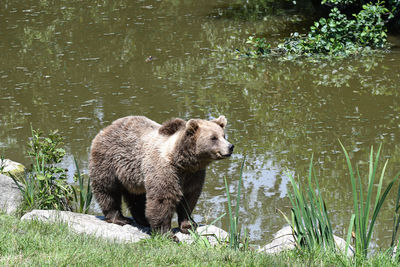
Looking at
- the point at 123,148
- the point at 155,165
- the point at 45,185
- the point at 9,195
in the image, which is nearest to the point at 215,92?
the point at 45,185

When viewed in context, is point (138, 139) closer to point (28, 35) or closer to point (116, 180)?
point (116, 180)

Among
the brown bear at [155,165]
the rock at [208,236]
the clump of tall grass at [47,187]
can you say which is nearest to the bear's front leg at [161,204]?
the brown bear at [155,165]

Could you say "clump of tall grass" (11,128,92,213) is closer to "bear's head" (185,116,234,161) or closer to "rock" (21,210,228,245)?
"rock" (21,210,228,245)

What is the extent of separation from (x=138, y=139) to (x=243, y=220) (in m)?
1.69

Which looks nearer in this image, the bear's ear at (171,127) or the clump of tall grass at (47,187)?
the bear's ear at (171,127)

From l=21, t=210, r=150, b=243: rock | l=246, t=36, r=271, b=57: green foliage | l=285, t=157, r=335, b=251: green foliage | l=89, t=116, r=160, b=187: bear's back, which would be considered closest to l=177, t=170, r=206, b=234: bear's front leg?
l=21, t=210, r=150, b=243: rock

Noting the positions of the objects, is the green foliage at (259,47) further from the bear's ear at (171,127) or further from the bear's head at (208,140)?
the bear's head at (208,140)

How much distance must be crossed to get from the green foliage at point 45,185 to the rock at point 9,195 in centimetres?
7

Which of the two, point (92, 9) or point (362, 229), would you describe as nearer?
point (362, 229)

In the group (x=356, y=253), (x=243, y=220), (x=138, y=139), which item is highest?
(x=138, y=139)

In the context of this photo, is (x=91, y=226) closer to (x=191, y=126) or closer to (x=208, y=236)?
(x=208, y=236)

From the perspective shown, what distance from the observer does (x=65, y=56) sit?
47.2 feet

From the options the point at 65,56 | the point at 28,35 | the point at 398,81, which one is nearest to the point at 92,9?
the point at 28,35

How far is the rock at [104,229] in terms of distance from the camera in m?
6.06
